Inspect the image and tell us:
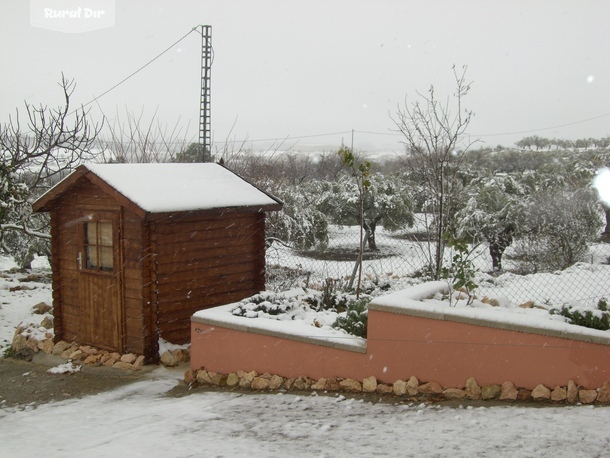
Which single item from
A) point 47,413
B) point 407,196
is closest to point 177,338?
point 47,413

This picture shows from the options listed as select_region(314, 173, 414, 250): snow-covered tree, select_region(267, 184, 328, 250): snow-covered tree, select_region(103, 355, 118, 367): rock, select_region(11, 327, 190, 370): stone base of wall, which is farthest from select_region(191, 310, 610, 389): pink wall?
select_region(314, 173, 414, 250): snow-covered tree

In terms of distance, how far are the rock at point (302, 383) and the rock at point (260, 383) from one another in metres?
0.34

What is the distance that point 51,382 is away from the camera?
287 inches

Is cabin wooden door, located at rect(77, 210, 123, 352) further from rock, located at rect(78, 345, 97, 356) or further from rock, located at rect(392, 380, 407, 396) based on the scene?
rock, located at rect(392, 380, 407, 396)

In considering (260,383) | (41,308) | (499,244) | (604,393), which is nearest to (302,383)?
(260,383)

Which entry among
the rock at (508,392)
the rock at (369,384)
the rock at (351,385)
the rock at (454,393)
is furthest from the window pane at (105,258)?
the rock at (508,392)

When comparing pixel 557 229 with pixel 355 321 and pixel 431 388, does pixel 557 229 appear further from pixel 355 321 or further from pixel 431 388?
pixel 431 388

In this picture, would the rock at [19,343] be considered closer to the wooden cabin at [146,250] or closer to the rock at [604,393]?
the wooden cabin at [146,250]

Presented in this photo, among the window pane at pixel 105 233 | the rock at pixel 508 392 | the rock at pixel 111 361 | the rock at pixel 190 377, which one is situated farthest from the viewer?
the window pane at pixel 105 233

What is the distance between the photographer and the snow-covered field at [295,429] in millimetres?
4066

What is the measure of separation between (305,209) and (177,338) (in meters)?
10.4

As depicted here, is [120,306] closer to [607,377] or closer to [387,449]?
[387,449]

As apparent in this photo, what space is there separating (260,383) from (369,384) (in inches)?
49.1

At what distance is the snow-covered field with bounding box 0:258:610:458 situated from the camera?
4.07 m
